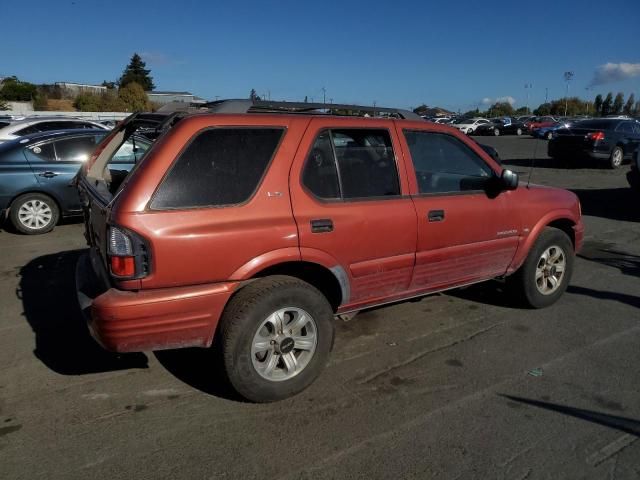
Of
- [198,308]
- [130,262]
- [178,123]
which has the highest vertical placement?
[178,123]

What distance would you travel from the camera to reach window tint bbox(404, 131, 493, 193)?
3.88 meters

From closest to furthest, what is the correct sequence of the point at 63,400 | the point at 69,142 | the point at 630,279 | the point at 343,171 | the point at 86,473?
the point at 86,473 < the point at 63,400 < the point at 343,171 < the point at 630,279 < the point at 69,142

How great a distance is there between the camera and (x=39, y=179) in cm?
757

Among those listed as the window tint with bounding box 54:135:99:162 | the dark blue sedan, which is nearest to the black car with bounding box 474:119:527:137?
the window tint with bounding box 54:135:99:162

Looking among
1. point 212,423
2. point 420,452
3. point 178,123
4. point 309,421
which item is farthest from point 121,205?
point 420,452

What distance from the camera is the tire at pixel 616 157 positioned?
15828 mm

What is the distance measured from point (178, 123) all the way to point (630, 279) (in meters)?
5.00

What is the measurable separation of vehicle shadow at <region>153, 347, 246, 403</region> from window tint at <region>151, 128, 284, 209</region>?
908mm

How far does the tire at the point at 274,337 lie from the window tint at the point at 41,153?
19.8 ft

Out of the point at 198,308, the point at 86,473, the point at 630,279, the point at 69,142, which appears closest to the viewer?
the point at 86,473

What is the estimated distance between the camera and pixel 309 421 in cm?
301

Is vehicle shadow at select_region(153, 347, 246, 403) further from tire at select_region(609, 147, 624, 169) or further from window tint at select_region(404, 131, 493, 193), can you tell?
tire at select_region(609, 147, 624, 169)

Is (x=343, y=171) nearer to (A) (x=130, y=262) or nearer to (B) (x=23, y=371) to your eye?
(A) (x=130, y=262)

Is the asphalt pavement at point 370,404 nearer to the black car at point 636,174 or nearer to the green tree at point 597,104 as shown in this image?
the black car at point 636,174
